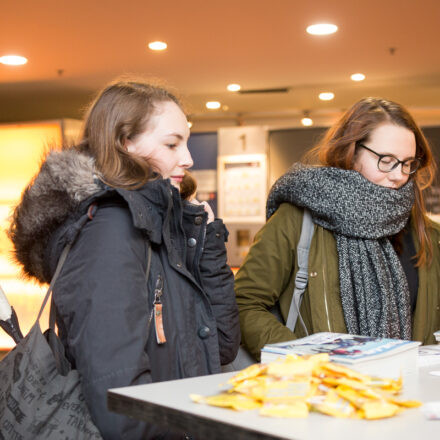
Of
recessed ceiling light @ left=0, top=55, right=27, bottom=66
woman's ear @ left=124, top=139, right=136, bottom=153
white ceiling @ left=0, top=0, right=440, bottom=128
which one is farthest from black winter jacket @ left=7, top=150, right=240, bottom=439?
recessed ceiling light @ left=0, top=55, right=27, bottom=66

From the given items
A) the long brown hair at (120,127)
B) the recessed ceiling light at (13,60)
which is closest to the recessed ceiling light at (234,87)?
the recessed ceiling light at (13,60)

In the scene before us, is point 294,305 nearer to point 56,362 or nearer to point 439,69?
point 56,362

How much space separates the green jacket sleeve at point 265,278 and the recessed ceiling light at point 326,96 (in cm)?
617

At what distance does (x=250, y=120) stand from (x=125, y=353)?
8484mm

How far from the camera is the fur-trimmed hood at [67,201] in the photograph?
4.58 ft

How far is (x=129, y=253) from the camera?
1329 mm

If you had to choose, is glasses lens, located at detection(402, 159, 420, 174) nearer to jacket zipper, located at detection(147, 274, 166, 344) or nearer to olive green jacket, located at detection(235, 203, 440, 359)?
olive green jacket, located at detection(235, 203, 440, 359)

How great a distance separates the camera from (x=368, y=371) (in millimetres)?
1096

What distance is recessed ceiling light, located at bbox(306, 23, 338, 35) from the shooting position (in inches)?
210

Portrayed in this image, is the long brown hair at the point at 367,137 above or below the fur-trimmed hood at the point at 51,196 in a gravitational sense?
above

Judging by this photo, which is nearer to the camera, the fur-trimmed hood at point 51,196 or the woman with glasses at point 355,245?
the fur-trimmed hood at point 51,196

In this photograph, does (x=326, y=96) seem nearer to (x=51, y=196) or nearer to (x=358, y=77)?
(x=358, y=77)

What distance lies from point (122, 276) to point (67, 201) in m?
0.24

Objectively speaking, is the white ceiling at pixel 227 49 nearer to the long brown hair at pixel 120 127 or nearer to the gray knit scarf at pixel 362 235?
the gray knit scarf at pixel 362 235
